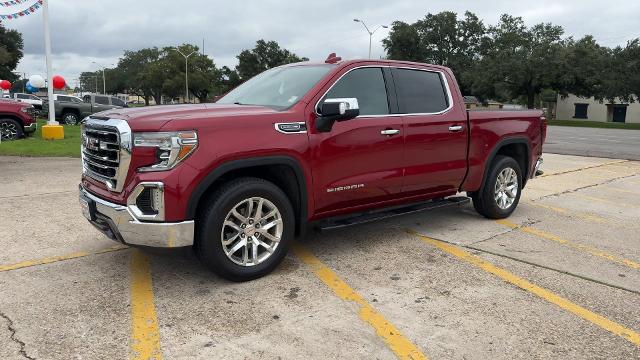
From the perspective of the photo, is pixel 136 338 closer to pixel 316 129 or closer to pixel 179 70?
pixel 316 129

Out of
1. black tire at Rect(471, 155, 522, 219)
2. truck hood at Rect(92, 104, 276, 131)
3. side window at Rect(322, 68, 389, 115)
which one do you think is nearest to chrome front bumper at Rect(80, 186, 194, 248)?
truck hood at Rect(92, 104, 276, 131)

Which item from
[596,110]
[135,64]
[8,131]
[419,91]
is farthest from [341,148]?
[135,64]

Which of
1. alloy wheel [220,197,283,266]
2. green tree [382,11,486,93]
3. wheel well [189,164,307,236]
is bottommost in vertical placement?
alloy wheel [220,197,283,266]

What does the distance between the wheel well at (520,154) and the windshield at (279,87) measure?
2.95 meters

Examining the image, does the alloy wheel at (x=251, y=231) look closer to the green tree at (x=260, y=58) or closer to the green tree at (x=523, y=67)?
the green tree at (x=523, y=67)

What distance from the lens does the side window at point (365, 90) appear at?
181 inches

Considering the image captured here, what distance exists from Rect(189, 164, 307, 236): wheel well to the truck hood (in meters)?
0.45

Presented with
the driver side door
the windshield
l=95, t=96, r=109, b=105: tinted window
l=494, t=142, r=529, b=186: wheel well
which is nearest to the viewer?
the driver side door

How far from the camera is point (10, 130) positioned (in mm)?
14023

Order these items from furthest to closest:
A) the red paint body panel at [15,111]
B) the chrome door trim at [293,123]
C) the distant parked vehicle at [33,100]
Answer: the distant parked vehicle at [33,100] → the red paint body panel at [15,111] → the chrome door trim at [293,123]

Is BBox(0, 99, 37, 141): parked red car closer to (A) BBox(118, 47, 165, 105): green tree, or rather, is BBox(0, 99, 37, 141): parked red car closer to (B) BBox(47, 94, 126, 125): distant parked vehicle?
(B) BBox(47, 94, 126, 125): distant parked vehicle

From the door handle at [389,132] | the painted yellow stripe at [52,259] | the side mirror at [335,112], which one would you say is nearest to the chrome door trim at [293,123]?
the side mirror at [335,112]

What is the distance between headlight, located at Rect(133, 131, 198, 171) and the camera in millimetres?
3568

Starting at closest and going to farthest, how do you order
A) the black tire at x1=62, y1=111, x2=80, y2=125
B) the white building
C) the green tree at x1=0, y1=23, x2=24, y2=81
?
1. the black tire at x1=62, y1=111, x2=80, y2=125
2. the white building
3. the green tree at x1=0, y1=23, x2=24, y2=81
